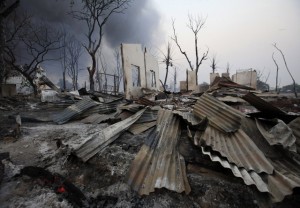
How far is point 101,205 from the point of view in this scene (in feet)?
6.97

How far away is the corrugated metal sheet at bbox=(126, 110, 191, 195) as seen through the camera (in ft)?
7.03

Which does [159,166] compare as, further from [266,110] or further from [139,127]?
[266,110]

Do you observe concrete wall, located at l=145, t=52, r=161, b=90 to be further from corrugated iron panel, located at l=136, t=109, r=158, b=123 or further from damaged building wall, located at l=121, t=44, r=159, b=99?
corrugated iron panel, located at l=136, t=109, r=158, b=123

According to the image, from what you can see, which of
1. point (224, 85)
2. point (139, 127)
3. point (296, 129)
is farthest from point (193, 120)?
point (224, 85)

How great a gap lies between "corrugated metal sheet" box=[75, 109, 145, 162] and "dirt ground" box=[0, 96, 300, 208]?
84mm

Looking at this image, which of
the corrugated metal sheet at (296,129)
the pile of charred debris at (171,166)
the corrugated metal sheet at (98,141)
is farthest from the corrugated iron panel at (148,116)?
the corrugated metal sheet at (296,129)

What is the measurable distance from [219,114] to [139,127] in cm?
145

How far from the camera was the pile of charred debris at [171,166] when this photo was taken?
81.0 inches

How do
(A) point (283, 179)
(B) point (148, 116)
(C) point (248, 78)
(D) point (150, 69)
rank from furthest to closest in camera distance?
(C) point (248, 78), (D) point (150, 69), (B) point (148, 116), (A) point (283, 179)

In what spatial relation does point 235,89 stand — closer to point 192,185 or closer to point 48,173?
point 192,185

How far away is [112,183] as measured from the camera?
2.40 meters

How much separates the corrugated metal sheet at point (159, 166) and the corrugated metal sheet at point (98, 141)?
0.63 m

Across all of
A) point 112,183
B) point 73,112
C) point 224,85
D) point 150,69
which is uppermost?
point 150,69

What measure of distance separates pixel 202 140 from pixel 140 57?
35.9 ft
